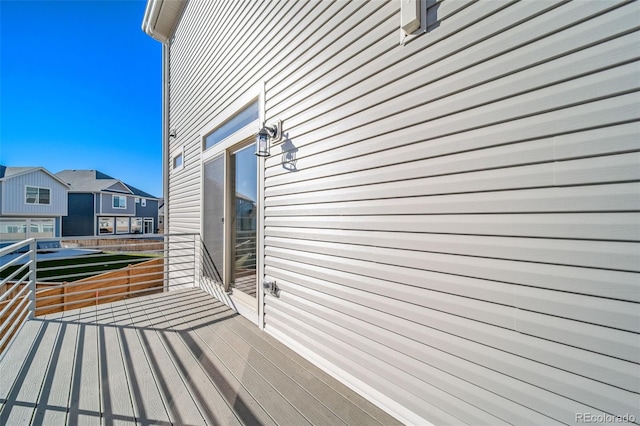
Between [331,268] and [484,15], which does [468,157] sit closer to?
[484,15]

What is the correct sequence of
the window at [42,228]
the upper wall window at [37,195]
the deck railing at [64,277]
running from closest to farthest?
1. the deck railing at [64,277]
2. the upper wall window at [37,195]
3. the window at [42,228]

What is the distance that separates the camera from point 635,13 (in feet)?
2.80

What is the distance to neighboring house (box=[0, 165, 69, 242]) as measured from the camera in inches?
514

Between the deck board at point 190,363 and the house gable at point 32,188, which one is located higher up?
the house gable at point 32,188

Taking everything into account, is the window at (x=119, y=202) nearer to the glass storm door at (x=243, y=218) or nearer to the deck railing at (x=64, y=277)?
the deck railing at (x=64, y=277)

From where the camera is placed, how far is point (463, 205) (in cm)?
124

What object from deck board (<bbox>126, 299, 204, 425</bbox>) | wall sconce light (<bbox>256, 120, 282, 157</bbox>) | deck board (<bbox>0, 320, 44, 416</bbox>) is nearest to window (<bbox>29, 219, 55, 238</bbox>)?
deck board (<bbox>0, 320, 44, 416</bbox>)

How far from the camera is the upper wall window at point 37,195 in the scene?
13898 mm

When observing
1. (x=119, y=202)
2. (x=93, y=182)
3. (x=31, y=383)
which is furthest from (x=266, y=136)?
(x=93, y=182)

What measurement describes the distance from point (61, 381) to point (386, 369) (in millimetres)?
2297

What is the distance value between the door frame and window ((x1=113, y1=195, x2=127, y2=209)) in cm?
2056

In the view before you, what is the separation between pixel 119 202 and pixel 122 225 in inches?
76.9

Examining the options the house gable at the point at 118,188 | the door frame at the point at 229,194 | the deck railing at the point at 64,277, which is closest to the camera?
the deck railing at the point at 64,277

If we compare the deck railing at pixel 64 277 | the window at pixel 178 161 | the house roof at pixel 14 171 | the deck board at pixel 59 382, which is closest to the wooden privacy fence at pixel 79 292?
the deck railing at pixel 64 277
